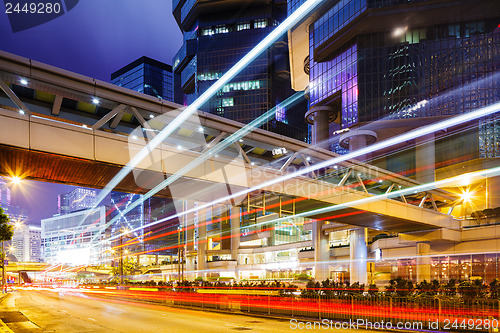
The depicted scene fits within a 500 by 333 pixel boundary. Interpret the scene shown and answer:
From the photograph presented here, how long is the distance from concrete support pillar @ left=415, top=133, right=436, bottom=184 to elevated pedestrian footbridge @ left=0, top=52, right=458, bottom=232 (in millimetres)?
41571

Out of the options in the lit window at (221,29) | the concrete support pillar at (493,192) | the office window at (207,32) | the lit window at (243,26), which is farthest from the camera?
the office window at (207,32)

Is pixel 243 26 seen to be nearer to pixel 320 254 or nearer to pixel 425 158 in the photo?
pixel 425 158

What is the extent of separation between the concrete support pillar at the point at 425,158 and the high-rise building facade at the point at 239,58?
2860 inches

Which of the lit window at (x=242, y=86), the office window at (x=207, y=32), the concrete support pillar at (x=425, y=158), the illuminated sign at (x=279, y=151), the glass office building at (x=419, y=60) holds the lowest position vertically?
the illuminated sign at (x=279, y=151)

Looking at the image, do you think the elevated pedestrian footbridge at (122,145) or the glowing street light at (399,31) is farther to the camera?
the glowing street light at (399,31)

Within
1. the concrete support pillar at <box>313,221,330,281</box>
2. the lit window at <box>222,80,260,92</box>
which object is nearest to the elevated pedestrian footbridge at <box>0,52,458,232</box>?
the concrete support pillar at <box>313,221,330,281</box>

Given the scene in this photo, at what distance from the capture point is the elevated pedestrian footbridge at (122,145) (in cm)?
1359

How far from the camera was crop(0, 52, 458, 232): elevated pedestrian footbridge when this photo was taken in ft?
44.6

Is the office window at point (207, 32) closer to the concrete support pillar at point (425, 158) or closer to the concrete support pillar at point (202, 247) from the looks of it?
the concrete support pillar at point (202, 247)

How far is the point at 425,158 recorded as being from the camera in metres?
62.8

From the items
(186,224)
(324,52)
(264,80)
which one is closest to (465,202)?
(324,52)

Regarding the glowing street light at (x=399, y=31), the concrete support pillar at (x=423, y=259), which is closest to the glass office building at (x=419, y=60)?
the glowing street light at (x=399, y=31)

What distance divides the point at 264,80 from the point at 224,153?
118 m

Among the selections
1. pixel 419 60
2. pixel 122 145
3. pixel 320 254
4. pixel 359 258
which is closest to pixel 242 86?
pixel 419 60
